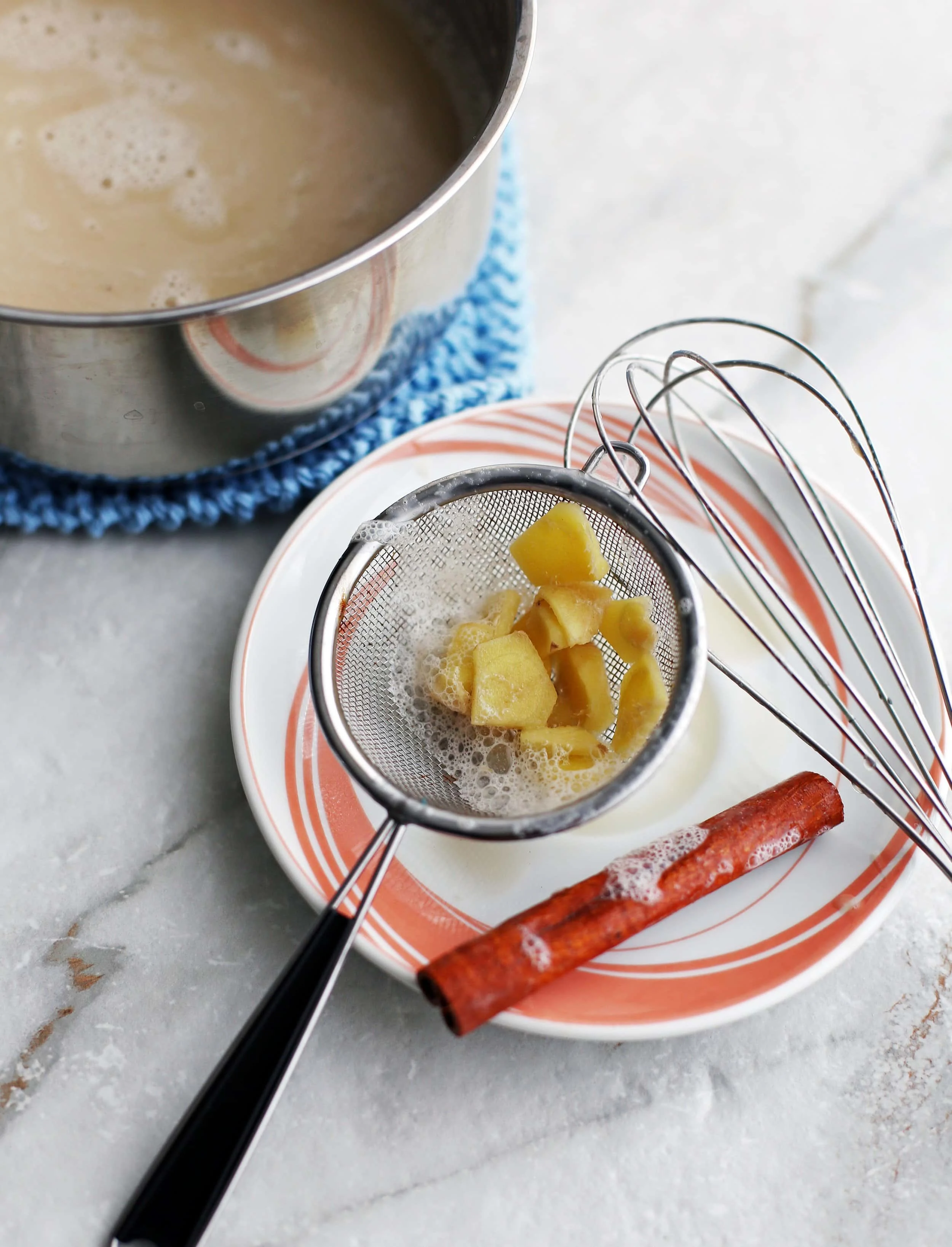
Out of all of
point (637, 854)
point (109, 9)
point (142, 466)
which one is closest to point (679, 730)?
point (637, 854)

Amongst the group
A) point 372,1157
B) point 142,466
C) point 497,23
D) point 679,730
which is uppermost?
point 497,23

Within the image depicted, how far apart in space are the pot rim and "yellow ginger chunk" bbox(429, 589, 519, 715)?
0.68ft

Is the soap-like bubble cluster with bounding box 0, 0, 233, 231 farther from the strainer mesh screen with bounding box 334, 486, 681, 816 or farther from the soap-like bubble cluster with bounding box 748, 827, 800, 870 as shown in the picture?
the soap-like bubble cluster with bounding box 748, 827, 800, 870

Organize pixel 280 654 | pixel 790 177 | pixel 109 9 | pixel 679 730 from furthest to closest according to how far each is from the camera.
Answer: pixel 790 177, pixel 109 9, pixel 280 654, pixel 679 730

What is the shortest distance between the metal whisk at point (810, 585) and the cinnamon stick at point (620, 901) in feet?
0.13

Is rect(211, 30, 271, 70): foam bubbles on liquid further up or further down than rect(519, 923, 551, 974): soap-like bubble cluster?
further up

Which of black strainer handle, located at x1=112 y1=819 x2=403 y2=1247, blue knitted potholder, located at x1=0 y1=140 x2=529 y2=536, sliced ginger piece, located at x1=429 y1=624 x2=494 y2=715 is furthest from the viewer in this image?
blue knitted potholder, located at x1=0 y1=140 x2=529 y2=536

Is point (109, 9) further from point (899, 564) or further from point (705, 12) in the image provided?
point (899, 564)

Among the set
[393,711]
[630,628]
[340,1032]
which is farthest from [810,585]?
[340,1032]

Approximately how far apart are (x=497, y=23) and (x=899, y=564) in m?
0.45

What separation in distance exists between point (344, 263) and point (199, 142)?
29 centimetres

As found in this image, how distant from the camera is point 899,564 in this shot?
29.1 inches

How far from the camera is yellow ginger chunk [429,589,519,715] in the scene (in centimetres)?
63

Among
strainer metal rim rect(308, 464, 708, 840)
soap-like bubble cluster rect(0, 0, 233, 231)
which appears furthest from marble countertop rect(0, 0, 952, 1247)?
soap-like bubble cluster rect(0, 0, 233, 231)
